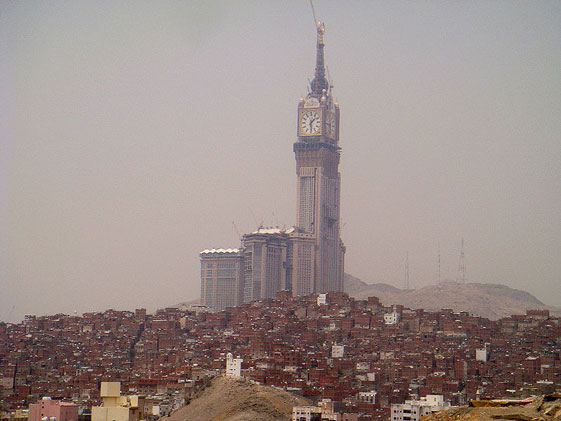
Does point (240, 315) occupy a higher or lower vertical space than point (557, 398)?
higher

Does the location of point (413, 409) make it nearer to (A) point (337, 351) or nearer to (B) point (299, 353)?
(B) point (299, 353)

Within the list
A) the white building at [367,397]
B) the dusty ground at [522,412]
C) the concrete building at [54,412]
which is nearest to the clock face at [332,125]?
the white building at [367,397]

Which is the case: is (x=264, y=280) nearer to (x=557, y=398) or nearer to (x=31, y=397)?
(x=31, y=397)

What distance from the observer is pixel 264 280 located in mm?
63219

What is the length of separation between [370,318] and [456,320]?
3182mm

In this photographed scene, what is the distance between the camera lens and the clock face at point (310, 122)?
67.2 metres

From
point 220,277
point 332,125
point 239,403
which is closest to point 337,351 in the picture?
point 239,403

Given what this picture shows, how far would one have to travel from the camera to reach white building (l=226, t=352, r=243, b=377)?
33.4 m

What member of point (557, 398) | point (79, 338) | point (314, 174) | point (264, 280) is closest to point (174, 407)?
point (79, 338)

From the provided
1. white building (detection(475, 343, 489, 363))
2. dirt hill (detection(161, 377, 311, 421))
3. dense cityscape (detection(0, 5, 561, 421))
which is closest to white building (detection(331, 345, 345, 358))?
dense cityscape (detection(0, 5, 561, 421))

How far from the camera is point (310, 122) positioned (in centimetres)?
6762

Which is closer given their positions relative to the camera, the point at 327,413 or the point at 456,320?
the point at 327,413

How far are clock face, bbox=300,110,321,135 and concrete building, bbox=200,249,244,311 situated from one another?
7.99 metres

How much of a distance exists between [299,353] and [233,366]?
4.52 metres
